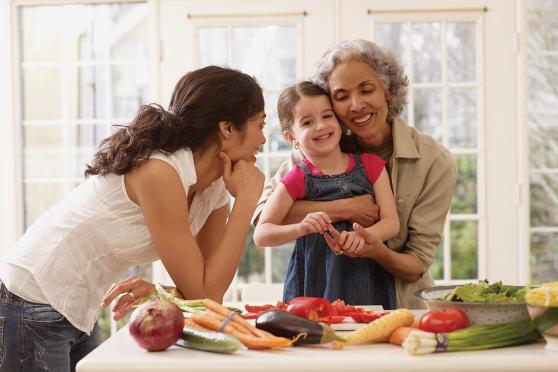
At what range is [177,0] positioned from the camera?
4.43 meters

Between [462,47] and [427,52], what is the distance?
19cm

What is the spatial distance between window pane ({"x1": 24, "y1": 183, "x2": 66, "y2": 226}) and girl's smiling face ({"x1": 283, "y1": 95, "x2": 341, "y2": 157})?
256 cm

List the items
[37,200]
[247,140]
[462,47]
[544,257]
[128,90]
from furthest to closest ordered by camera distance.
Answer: [128,90] < [37,200] < [544,257] < [462,47] < [247,140]

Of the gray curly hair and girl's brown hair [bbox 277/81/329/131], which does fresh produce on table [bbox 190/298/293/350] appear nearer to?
girl's brown hair [bbox 277/81/329/131]

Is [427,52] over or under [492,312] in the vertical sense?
over

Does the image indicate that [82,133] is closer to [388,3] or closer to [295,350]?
[388,3]

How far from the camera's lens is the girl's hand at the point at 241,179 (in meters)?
2.30

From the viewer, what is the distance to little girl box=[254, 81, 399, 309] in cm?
257

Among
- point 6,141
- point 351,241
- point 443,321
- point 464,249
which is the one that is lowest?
point 464,249

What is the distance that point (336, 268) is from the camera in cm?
256

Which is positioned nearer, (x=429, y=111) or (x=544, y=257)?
(x=429, y=111)

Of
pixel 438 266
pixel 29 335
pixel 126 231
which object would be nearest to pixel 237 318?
pixel 126 231

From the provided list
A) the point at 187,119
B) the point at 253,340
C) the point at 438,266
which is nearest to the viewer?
the point at 253,340

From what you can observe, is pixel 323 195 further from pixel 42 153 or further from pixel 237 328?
pixel 42 153
